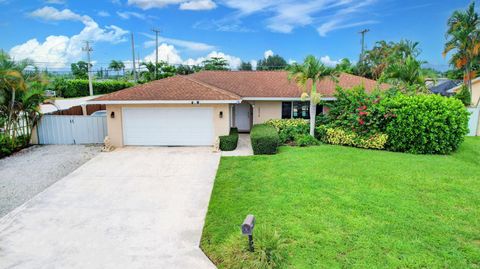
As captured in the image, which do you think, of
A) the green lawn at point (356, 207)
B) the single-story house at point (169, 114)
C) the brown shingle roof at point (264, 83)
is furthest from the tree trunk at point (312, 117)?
the single-story house at point (169, 114)

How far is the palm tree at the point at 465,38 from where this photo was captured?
24.7 meters

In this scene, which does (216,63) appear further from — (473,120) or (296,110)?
(473,120)

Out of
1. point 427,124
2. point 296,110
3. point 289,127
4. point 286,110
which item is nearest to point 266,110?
point 286,110

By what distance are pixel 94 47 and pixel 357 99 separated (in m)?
41.8

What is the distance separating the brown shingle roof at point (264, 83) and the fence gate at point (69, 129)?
7160 millimetres

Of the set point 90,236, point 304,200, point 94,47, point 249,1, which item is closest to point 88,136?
point 90,236

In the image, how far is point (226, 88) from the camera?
1914cm

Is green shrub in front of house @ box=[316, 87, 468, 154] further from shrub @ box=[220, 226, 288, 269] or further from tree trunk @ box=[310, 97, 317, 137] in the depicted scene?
shrub @ box=[220, 226, 288, 269]

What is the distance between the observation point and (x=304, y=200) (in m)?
8.85

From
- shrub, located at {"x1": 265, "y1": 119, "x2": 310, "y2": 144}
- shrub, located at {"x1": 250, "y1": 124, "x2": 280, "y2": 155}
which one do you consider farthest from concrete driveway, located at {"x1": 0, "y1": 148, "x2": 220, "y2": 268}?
shrub, located at {"x1": 265, "y1": 119, "x2": 310, "y2": 144}

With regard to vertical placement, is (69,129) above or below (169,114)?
below

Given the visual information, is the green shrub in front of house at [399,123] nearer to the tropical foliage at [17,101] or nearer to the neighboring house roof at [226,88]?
the neighboring house roof at [226,88]

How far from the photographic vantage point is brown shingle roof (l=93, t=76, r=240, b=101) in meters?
15.1

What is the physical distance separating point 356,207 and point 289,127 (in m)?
9.00
